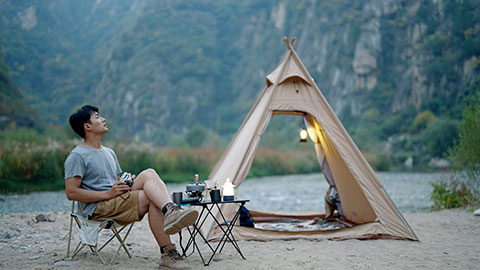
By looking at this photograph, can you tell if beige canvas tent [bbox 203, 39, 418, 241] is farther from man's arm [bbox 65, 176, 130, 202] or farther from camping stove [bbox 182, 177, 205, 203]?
man's arm [bbox 65, 176, 130, 202]

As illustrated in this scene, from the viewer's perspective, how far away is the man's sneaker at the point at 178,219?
271cm

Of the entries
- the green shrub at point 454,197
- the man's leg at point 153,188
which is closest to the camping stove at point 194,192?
the man's leg at point 153,188

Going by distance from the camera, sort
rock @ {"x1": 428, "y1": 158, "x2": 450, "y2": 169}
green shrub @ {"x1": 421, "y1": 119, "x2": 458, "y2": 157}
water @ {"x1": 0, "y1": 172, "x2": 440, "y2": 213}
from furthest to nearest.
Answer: green shrub @ {"x1": 421, "y1": 119, "x2": 458, "y2": 157} → rock @ {"x1": 428, "y1": 158, "x2": 450, "y2": 169} → water @ {"x1": 0, "y1": 172, "x2": 440, "y2": 213}

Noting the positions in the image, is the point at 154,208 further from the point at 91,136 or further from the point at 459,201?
the point at 459,201

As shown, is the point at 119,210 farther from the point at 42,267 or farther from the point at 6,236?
the point at 6,236

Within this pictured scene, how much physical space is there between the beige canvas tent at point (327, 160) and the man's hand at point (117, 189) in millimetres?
1342

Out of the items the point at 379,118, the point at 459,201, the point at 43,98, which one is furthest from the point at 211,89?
the point at 459,201

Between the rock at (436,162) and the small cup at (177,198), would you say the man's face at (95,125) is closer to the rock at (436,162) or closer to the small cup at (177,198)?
the small cup at (177,198)

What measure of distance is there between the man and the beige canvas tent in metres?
1.20

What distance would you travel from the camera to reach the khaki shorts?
3.03m

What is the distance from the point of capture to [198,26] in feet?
199

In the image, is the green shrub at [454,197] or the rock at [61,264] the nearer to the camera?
the rock at [61,264]

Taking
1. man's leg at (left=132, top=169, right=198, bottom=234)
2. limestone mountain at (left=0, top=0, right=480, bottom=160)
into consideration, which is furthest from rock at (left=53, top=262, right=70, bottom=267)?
limestone mountain at (left=0, top=0, right=480, bottom=160)

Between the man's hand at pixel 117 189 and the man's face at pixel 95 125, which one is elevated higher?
the man's face at pixel 95 125
